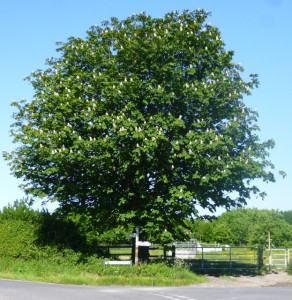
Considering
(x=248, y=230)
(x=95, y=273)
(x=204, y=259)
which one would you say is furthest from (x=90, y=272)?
(x=248, y=230)

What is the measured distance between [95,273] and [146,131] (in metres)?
8.01

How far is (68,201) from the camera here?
30.8 m

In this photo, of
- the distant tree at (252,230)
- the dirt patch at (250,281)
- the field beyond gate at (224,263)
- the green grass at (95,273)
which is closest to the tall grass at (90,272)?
the green grass at (95,273)

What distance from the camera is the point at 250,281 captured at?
2816 centimetres

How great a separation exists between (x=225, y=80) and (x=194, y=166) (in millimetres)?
5456

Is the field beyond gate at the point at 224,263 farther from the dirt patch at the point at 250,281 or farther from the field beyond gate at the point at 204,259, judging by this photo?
the dirt patch at the point at 250,281

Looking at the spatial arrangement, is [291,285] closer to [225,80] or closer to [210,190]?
[210,190]

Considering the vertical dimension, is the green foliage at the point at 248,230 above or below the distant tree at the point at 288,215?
below

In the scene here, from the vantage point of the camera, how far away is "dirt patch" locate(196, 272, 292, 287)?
26.2 meters

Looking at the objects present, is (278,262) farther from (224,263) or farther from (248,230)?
(248,230)

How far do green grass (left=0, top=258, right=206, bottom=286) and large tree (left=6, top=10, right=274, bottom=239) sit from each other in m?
2.52

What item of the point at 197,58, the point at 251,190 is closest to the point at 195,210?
the point at 251,190

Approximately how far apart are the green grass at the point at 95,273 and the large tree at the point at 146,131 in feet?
8.27

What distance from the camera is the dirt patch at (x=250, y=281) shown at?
26.2 meters
